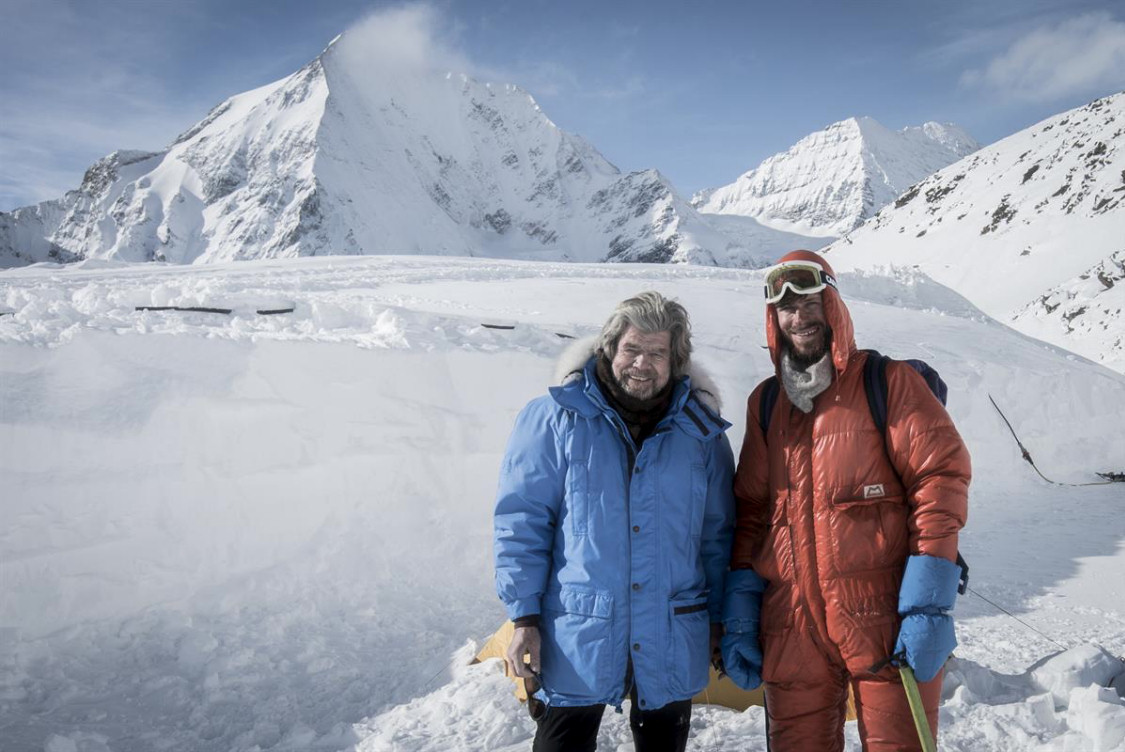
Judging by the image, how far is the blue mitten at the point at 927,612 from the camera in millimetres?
1986

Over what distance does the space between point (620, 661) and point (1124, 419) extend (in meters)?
9.97

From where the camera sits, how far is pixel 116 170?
141 meters

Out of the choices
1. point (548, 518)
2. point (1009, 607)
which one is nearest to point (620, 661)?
point (548, 518)

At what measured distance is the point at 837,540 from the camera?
2.15 m

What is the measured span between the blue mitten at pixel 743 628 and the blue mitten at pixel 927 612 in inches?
18.1

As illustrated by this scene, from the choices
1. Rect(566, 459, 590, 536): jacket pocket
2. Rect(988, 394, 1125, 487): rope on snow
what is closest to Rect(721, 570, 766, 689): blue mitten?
Rect(566, 459, 590, 536): jacket pocket

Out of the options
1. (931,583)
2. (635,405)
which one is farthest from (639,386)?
(931,583)

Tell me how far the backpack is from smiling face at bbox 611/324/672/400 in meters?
0.38

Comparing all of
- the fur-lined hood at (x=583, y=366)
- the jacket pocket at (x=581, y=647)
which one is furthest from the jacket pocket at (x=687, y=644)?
the fur-lined hood at (x=583, y=366)

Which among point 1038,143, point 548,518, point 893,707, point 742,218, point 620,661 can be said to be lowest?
point 893,707

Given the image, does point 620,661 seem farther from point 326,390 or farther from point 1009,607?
point 326,390

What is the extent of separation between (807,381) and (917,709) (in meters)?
1.05

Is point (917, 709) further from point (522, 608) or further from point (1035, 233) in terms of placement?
point (1035, 233)

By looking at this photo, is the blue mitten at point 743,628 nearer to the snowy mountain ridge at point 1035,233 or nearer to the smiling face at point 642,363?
the smiling face at point 642,363
